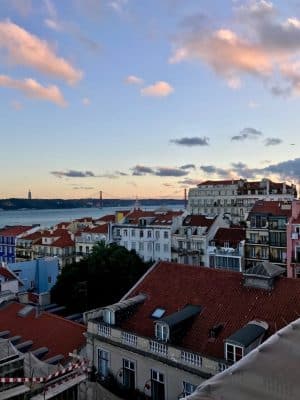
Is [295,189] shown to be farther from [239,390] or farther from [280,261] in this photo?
[239,390]

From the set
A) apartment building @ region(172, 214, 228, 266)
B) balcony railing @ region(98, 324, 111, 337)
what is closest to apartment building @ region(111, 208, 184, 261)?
apartment building @ region(172, 214, 228, 266)

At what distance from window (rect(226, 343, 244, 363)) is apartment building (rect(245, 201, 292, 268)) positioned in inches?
1462

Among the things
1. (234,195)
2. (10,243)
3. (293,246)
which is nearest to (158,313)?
(293,246)

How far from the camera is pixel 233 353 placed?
15.1 m

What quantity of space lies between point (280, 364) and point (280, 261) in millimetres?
49871

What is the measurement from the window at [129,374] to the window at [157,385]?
1.09m

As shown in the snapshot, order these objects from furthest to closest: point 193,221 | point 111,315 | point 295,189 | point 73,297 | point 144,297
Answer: point 295,189 < point 193,221 < point 73,297 < point 144,297 < point 111,315

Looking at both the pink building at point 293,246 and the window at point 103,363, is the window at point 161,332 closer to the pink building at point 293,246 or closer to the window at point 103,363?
the window at point 103,363

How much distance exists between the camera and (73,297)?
3841cm

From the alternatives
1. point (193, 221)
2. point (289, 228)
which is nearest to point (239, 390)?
point (289, 228)

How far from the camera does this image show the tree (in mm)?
38500

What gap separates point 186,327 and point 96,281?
24074 mm

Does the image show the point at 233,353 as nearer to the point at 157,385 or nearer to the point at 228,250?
the point at 157,385

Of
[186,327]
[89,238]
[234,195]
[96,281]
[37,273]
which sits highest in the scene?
[234,195]
